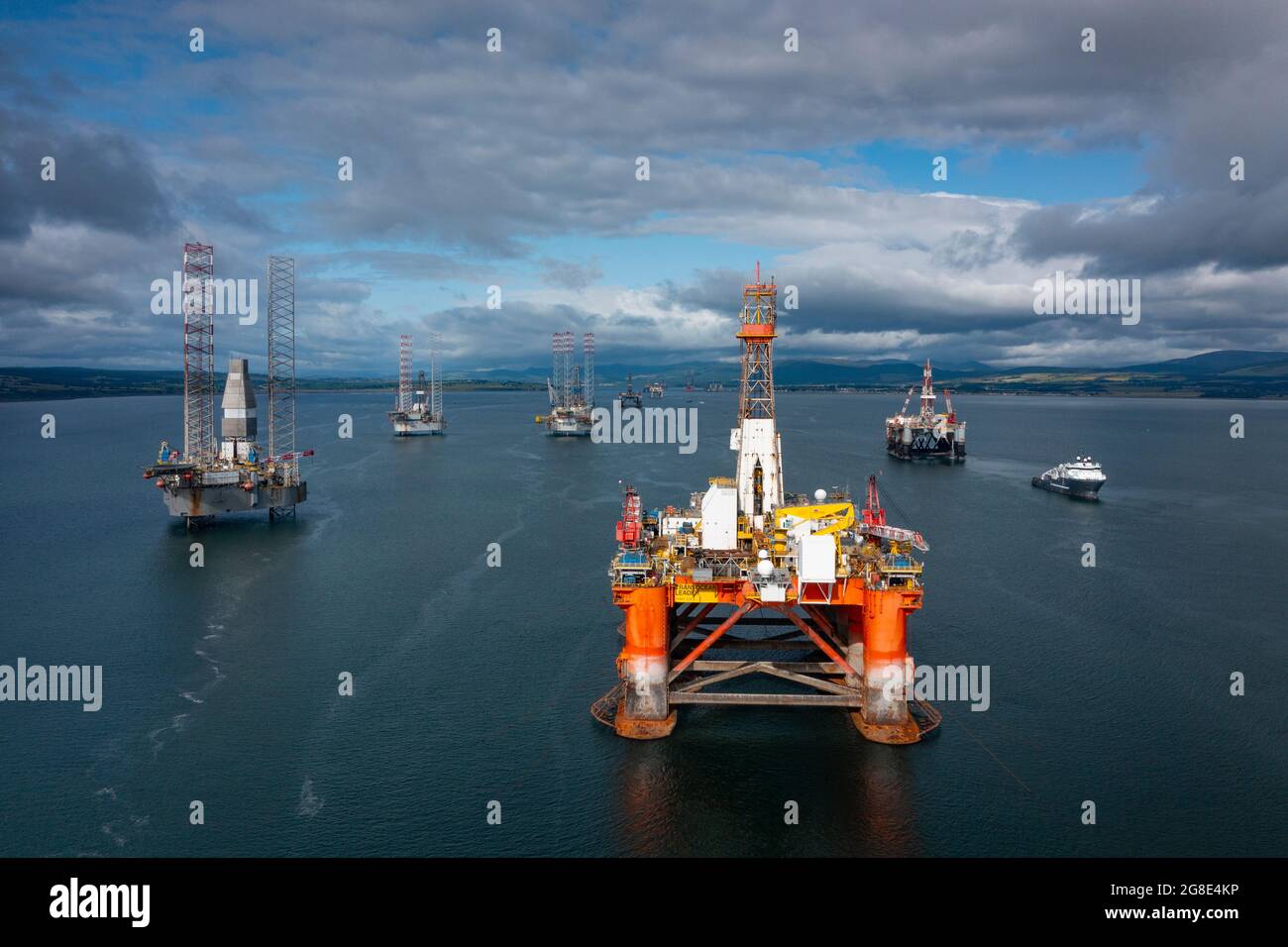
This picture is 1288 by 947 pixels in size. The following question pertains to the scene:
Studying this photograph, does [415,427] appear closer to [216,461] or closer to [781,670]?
[216,461]

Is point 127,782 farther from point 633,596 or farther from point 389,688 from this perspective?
point 633,596

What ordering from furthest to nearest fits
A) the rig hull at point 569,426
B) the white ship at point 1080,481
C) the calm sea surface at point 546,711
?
the rig hull at point 569,426, the white ship at point 1080,481, the calm sea surface at point 546,711

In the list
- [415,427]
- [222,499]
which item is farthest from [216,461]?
[415,427]

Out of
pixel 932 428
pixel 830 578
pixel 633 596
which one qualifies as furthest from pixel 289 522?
pixel 932 428

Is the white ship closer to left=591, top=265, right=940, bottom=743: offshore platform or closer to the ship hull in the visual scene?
the ship hull

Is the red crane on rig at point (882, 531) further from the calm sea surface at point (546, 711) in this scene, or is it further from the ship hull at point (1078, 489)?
the ship hull at point (1078, 489)

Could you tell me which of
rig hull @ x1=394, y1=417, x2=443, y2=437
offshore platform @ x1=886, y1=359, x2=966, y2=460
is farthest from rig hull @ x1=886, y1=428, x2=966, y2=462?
rig hull @ x1=394, y1=417, x2=443, y2=437

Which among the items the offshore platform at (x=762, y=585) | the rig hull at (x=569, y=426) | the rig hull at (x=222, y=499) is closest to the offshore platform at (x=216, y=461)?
the rig hull at (x=222, y=499)
